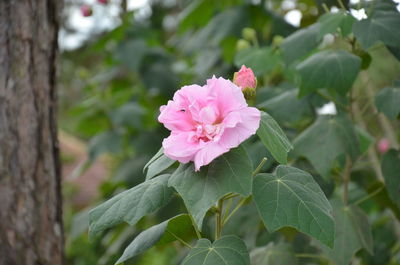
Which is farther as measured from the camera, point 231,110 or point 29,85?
point 29,85

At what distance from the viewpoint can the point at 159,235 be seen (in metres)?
1.35

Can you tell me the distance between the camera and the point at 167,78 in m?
3.65

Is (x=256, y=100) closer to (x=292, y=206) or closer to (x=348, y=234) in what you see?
(x=348, y=234)

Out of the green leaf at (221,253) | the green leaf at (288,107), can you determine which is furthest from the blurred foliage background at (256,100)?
Answer: the green leaf at (221,253)

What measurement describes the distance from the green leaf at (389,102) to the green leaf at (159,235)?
677 millimetres

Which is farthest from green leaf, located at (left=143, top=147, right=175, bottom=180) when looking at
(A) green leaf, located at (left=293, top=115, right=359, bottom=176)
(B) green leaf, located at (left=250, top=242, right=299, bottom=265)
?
(A) green leaf, located at (left=293, top=115, right=359, bottom=176)

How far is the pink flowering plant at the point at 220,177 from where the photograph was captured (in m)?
1.17

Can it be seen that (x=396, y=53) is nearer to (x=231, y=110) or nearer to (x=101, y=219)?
(x=231, y=110)

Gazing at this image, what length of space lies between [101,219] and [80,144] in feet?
29.3

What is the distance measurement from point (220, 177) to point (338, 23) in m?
0.75

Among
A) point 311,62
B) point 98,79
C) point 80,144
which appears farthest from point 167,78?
point 80,144

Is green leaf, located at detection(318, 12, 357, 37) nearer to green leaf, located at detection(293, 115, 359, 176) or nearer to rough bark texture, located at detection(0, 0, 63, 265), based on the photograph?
green leaf, located at detection(293, 115, 359, 176)

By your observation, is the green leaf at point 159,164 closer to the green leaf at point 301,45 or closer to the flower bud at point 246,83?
the flower bud at point 246,83

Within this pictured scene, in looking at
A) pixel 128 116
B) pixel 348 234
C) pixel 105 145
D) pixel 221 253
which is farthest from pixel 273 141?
pixel 105 145
